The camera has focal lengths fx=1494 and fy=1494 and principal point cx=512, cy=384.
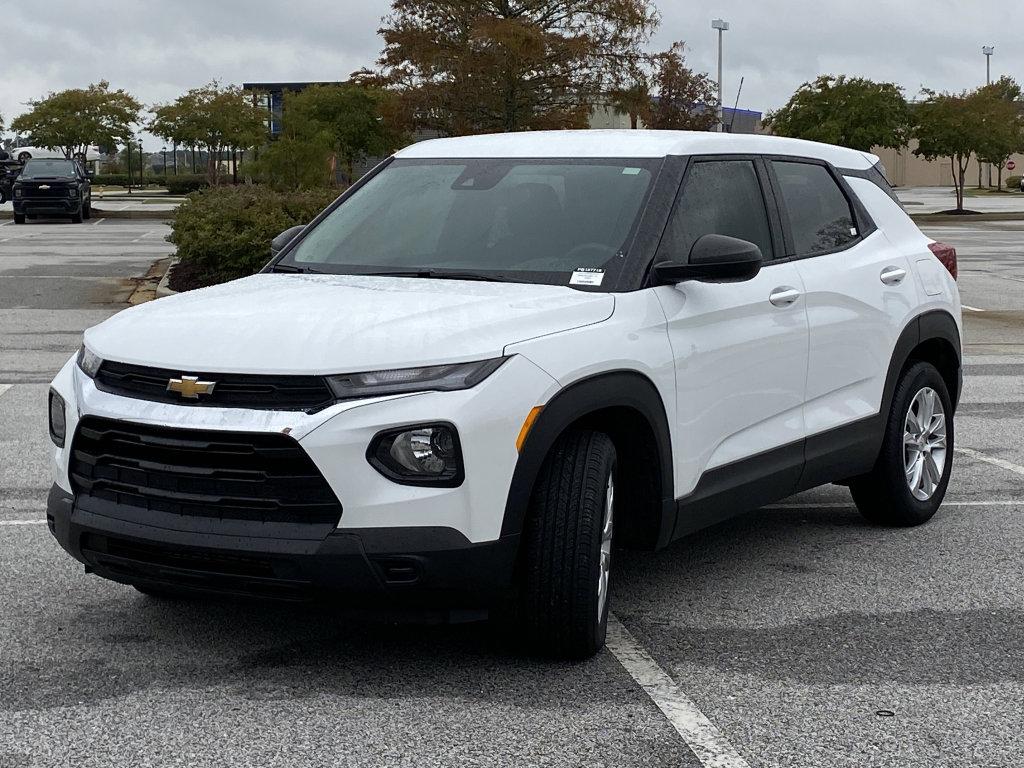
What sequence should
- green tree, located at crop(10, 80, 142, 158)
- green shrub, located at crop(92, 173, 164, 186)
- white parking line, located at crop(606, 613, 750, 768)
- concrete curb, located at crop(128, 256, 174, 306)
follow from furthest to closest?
green shrub, located at crop(92, 173, 164, 186), green tree, located at crop(10, 80, 142, 158), concrete curb, located at crop(128, 256, 174, 306), white parking line, located at crop(606, 613, 750, 768)

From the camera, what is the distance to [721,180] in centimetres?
580

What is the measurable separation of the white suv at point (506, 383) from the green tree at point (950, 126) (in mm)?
48733

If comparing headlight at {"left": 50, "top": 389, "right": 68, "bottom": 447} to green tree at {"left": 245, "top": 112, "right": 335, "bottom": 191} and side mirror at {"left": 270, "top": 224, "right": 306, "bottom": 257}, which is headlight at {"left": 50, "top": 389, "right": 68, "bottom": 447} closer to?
side mirror at {"left": 270, "top": 224, "right": 306, "bottom": 257}

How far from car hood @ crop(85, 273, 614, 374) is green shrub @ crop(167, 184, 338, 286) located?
1239 centimetres

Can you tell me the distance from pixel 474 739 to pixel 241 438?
107cm

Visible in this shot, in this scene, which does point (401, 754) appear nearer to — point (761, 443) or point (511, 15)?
point (761, 443)

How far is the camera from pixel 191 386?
433cm

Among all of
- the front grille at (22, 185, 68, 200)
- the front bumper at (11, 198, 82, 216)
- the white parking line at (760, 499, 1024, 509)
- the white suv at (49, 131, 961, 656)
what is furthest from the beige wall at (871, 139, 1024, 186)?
the white suv at (49, 131, 961, 656)

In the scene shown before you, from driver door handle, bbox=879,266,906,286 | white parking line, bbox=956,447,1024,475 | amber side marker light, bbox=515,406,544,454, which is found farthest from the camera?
white parking line, bbox=956,447,1024,475

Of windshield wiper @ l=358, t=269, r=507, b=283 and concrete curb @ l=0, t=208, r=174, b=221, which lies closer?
windshield wiper @ l=358, t=269, r=507, b=283

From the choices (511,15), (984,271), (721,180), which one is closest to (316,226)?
(721,180)

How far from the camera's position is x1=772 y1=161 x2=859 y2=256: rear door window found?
20.2ft

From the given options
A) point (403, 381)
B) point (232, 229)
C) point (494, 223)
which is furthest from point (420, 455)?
point (232, 229)

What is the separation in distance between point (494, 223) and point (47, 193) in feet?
118
